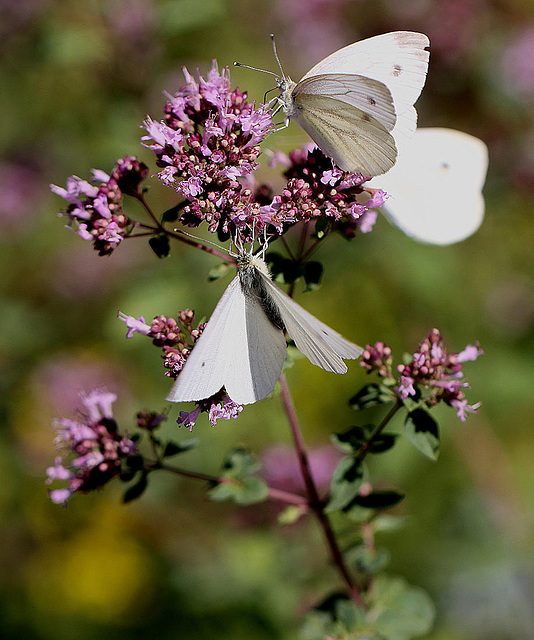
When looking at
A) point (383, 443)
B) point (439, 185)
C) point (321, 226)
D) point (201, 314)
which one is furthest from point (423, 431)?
point (201, 314)

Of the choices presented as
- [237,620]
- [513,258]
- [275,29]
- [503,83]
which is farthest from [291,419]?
Answer: [275,29]

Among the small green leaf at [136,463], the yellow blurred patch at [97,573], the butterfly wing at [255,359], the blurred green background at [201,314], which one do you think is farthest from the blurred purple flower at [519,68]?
the yellow blurred patch at [97,573]

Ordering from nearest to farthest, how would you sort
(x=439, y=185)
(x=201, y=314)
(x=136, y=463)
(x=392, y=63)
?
1. (x=392, y=63)
2. (x=136, y=463)
3. (x=439, y=185)
4. (x=201, y=314)

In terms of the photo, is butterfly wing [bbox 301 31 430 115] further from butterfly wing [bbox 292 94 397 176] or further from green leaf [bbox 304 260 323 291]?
green leaf [bbox 304 260 323 291]

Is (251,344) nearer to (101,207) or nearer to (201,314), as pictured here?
(101,207)

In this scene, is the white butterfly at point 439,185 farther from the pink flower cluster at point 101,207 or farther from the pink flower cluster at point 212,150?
the pink flower cluster at point 101,207

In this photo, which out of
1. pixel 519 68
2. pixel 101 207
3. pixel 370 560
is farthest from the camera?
pixel 519 68

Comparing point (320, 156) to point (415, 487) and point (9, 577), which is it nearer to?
point (415, 487)
